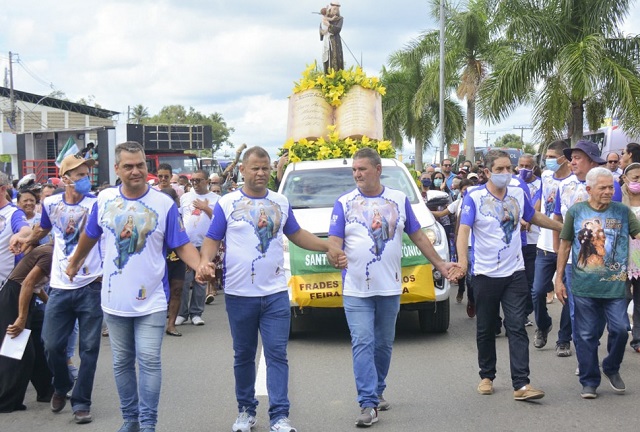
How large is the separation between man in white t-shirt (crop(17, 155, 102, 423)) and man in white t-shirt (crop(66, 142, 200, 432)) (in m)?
1.00

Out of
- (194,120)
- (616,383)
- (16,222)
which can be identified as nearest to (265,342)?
(16,222)

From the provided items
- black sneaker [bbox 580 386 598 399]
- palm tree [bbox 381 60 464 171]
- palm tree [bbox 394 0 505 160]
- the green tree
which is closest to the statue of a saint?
black sneaker [bbox 580 386 598 399]

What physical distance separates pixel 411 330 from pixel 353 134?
4017mm

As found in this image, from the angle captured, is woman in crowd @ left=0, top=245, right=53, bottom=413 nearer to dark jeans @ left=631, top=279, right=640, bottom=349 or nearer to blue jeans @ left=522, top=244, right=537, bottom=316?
blue jeans @ left=522, top=244, right=537, bottom=316

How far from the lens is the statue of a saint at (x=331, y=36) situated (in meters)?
16.4

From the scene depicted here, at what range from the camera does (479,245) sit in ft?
23.7

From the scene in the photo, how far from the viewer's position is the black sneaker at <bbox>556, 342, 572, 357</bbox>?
8727 millimetres

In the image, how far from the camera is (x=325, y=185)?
10422mm

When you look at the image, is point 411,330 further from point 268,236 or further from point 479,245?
point 268,236

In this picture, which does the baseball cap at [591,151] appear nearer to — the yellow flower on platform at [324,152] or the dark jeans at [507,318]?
the dark jeans at [507,318]

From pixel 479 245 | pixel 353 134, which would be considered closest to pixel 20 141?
pixel 353 134

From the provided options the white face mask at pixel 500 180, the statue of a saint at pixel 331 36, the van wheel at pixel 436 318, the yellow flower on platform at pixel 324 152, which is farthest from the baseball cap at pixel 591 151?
the statue of a saint at pixel 331 36

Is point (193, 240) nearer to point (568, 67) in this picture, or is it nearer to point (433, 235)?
point (433, 235)

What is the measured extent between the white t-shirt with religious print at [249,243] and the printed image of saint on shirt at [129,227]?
59cm
